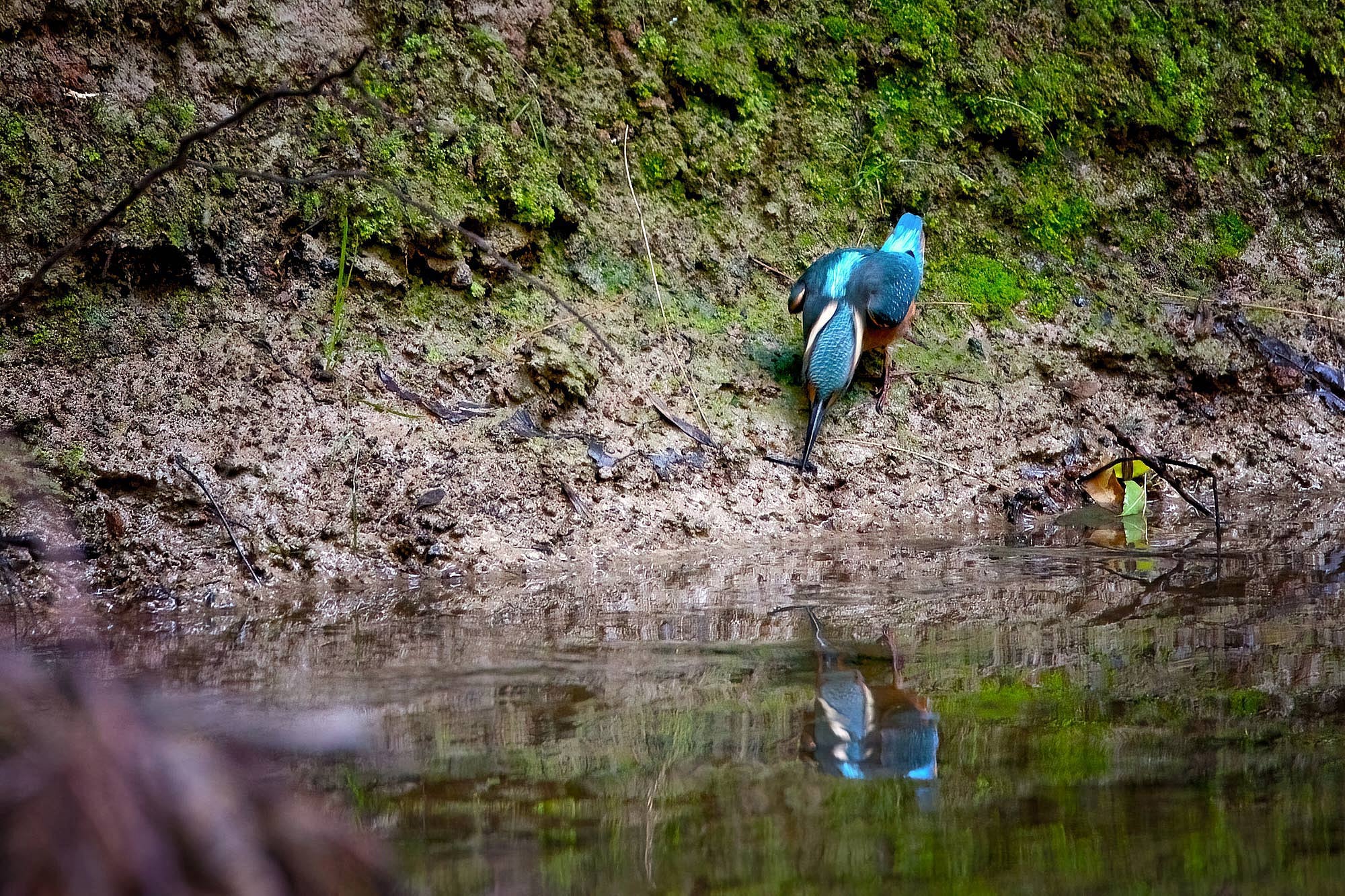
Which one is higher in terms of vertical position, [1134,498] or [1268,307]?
[1268,307]

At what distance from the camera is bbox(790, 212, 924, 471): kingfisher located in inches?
175

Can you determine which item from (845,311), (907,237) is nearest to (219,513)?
(845,311)

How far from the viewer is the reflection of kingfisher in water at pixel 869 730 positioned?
5.51 feet

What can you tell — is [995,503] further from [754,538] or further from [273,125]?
[273,125]

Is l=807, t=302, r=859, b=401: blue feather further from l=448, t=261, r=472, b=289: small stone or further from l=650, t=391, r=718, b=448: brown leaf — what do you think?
l=448, t=261, r=472, b=289: small stone

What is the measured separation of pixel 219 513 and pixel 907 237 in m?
3.41

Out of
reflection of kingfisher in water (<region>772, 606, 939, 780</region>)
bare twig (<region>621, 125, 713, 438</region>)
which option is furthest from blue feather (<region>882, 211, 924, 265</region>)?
reflection of kingfisher in water (<region>772, 606, 939, 780</region>)

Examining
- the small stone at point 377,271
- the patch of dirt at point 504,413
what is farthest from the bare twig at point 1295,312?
the small stone at point 377,271

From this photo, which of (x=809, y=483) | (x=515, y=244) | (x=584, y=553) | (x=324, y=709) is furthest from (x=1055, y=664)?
(x=515, y=244)

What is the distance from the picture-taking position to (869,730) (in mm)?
1861

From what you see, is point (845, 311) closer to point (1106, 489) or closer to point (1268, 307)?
point (1106, 489)

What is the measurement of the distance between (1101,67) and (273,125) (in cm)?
460

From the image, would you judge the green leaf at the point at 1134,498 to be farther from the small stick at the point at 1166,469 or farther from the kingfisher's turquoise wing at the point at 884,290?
the kingfisher's turquoise wing at the point at 884,290

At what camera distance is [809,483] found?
4418mm
